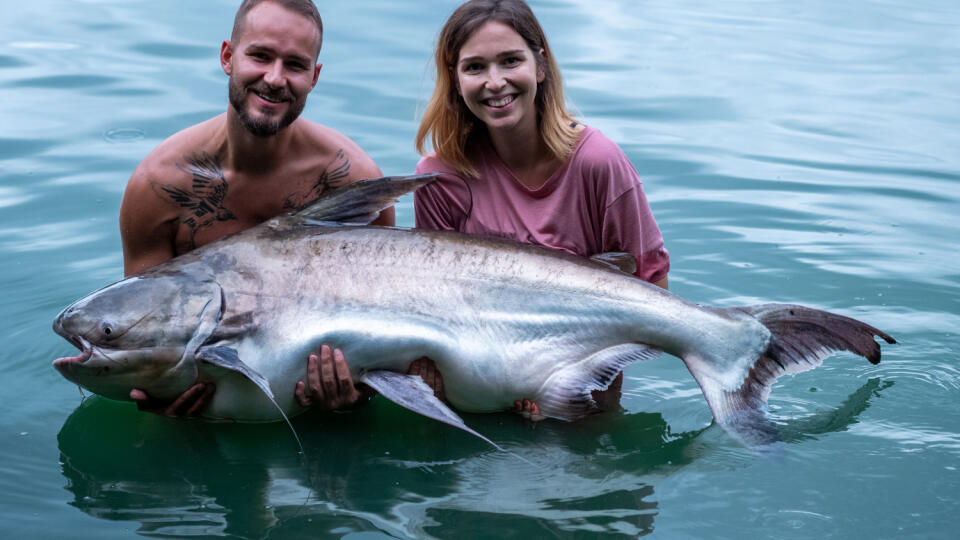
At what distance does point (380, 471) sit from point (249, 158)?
→ 4.14 ft

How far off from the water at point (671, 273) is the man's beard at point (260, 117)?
0.71 metres

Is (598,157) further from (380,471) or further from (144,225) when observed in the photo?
(144,225)

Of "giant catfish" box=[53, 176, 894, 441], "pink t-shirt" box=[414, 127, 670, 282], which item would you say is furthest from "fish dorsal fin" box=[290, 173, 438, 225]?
"pink t-shirt" box=[414, 127, 670, 282]

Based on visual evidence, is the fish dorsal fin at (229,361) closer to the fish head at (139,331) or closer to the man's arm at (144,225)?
the fish head at (139,331)

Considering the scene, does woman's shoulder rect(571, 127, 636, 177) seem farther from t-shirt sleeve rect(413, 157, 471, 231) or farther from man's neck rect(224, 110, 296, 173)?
man's neck rect(224, 110, 296, 173)

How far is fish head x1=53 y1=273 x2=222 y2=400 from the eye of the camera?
2.96 metres

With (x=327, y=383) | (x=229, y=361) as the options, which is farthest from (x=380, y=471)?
(x=229, y=361)

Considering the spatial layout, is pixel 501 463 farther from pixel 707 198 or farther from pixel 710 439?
pixel 707 198

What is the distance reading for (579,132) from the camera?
3635 millimetres

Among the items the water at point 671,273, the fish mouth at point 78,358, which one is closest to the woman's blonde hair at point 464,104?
the water at point 671,273

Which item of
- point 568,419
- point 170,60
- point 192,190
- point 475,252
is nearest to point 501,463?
point 568,419

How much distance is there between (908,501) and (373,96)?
17.9 feet

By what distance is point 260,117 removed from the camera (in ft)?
11.5

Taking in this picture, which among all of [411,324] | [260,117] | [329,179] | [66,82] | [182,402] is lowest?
[182,402]
